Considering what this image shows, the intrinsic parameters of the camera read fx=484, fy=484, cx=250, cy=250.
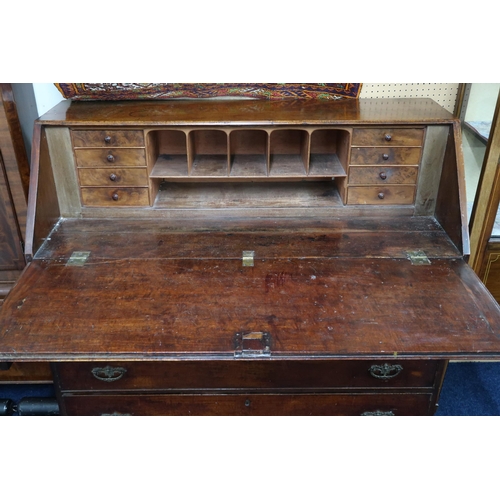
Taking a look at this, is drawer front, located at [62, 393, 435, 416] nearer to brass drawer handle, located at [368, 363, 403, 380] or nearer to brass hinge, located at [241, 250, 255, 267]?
brass drawer handle, located at [368, 363, 403, 380]

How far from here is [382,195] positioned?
2.03 meters

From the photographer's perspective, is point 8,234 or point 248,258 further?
point 8,234

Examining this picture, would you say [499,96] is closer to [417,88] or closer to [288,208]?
[417,88]

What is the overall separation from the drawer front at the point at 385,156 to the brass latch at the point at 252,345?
0.91 m

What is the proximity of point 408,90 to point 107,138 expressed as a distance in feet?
4.44

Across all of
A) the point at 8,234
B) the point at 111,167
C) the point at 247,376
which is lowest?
the point at 247,376

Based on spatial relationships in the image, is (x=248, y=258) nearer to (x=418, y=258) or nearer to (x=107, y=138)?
(x=418, y=258)

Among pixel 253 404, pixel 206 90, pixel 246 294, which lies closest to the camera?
pixel 246 294

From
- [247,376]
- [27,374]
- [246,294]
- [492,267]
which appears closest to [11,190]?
[27,374]

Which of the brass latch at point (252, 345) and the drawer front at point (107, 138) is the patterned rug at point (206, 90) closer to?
the drawer front at point (107, 138)

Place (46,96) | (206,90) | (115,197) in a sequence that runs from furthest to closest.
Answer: (46,96) → (206,90) → (115,197)

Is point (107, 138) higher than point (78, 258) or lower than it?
higher

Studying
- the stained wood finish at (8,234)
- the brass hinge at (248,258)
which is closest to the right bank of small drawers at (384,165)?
the brass hinge at (248,258)

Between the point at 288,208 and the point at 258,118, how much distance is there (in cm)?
40
